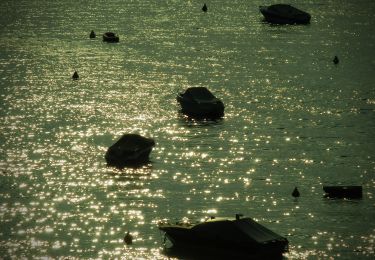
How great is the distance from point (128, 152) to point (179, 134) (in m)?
10.8

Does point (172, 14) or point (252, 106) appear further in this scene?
point (172, 14)

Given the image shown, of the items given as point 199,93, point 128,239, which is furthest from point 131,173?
point 199,93

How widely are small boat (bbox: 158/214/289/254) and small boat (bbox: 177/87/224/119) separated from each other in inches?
1270

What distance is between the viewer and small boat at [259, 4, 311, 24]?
151750 millimetres

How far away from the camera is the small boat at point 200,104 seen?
93.5 m

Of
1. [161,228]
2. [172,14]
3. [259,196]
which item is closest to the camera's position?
[161,228]

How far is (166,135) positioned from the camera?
88.2 m

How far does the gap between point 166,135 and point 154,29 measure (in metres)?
65.5

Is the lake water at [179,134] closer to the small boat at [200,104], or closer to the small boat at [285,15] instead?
the small boat at [200,104]

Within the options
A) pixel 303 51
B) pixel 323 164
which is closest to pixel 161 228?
pixel 323 164

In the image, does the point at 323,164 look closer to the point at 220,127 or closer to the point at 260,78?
the point at 220,127

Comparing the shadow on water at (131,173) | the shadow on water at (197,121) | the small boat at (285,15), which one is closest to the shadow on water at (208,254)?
the shadow on water at (131,173)

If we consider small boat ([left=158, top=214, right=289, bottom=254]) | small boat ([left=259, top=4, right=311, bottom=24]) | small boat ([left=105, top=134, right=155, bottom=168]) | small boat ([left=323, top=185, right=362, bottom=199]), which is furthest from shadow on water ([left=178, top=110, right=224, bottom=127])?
small boat ([left=259, top=4, right=311, bottom=24])

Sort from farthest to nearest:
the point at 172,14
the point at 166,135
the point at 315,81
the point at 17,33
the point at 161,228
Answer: the point at 172,14 → the point at 17,33 → the point at 315,81 → the point at 166,135 → the point at 161,228
